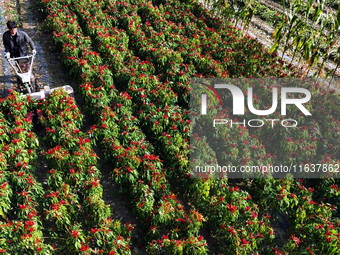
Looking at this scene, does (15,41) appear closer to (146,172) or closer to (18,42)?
(18,42)

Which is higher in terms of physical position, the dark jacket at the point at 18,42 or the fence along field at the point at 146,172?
the dark jacket at the point at 18,42

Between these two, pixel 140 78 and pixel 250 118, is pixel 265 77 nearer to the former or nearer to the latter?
pixel 250 118

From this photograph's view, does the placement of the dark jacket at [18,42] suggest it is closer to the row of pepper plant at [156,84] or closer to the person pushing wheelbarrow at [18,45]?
the person pushing wheelbarrow at [18,45]

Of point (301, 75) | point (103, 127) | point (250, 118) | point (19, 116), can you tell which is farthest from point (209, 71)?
point (19, 116)

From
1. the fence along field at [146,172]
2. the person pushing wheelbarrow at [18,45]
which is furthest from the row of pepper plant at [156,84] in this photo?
the person pushing wheelbarrow at [18,45]

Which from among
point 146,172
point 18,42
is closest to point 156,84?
point 146,172

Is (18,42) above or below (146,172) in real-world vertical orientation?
above

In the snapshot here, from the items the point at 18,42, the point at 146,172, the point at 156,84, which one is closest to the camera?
the point at 146,172

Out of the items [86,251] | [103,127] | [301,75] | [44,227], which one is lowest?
[44,227]

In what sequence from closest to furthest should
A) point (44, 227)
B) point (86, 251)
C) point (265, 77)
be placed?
point (86, 251) → point (44, 227) → point (265, 77)
